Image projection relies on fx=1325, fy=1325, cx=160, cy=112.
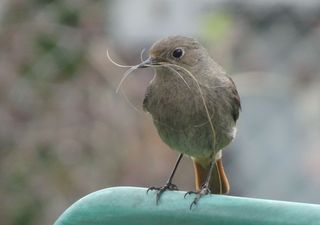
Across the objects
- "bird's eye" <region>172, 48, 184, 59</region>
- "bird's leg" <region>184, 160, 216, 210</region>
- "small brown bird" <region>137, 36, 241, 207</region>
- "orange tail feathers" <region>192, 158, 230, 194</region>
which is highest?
"bird's eye" <region>172, 48, 184, 59</region>

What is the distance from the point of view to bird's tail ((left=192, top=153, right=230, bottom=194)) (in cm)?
485

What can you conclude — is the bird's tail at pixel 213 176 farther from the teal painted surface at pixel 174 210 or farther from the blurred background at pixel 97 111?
the blurred background at pixel 97 111

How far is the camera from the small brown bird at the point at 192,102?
4664 mm

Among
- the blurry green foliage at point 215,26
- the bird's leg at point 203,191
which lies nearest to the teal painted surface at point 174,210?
the bird's leg at point 203,191

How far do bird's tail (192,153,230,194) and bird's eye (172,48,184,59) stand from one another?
0.43 metres

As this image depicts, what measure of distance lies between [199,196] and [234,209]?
21 cm

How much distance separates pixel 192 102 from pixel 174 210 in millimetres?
1099

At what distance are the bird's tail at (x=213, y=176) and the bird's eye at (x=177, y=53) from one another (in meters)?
0.43

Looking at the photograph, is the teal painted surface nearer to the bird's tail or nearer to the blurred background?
the bird's tail

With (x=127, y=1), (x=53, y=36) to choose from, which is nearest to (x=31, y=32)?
(x=53, y=36)

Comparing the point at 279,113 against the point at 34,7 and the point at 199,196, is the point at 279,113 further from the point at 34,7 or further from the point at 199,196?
the point at 199,196

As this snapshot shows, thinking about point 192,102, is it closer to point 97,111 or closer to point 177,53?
point 177,53

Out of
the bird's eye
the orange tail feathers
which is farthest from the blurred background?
the bird's eye

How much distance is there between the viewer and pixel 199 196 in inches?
146
